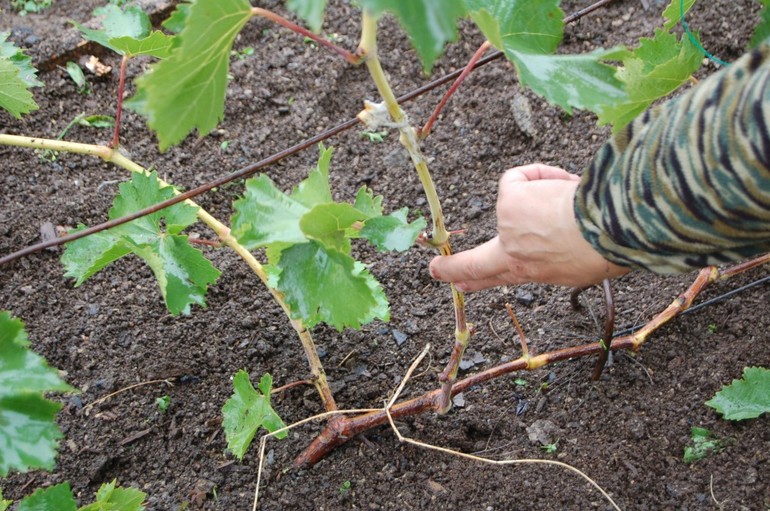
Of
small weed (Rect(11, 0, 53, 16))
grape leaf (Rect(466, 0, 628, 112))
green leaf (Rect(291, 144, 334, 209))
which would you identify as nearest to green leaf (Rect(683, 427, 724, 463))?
grape leaf (Rect(466, 0, 628, 112))

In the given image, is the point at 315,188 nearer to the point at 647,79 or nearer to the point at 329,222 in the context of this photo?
the point at 329,222

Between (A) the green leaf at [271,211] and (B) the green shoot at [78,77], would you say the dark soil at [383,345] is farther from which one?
(A) the green leaf at [271,211]

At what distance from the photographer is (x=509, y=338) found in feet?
5.67

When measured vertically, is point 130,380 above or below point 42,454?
below

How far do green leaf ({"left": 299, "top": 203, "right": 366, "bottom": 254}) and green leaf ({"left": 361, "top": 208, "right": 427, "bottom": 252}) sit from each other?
40mm

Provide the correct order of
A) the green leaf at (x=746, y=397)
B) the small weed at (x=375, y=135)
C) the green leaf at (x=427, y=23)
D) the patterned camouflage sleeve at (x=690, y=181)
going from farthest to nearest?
1. the small weed at (x=375, y=135)
2. the green leaf at (x=746, y=397)
3. the patterned camouflage sleeve at (x=690, y=181)
4. the green leaf at (x=427, y=23)

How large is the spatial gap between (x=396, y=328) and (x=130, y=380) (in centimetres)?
63

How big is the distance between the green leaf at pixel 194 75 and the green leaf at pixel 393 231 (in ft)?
0.87

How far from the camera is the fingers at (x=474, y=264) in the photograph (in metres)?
1.13

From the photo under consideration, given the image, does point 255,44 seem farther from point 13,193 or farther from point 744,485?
point 744,485

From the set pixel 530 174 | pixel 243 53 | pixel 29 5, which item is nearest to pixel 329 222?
pixel 530 174

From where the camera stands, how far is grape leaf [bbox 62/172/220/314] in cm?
136

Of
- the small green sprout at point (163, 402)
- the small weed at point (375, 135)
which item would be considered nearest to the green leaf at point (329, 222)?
the small green sprout at point (163, 402)

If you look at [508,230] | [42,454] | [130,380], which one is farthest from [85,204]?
[508,230]
